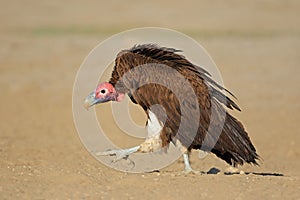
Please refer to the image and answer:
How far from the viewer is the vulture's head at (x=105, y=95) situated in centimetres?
805

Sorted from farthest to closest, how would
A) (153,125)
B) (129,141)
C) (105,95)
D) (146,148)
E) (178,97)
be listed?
1. (129,141)
2. (105,95)
3. (146,148)
4. (153,125)
5. (178,97)

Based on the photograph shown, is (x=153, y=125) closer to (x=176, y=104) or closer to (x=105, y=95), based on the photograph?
(x=176, y=104)

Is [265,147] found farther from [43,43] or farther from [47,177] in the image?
[43,43]

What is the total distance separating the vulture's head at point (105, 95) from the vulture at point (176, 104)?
0.11 m

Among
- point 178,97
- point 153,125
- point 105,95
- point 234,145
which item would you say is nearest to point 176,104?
point 178,97

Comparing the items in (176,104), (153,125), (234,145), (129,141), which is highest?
(176,104)

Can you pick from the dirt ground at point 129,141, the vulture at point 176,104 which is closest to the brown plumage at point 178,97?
the vulture at point 176,104

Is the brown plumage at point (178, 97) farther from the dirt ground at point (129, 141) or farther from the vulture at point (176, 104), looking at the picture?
the dirt ground at point (129, 141)

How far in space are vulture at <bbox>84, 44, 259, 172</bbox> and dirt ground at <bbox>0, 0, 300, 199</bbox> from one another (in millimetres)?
354

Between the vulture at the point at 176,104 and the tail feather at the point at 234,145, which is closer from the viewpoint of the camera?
the vulture at the point at 176,104

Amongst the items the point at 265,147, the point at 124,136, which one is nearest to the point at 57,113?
the point at 124,136

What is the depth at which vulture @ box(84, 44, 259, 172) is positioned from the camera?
24.8 ft

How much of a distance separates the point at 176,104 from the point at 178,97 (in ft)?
0.26

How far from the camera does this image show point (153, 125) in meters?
7.67
